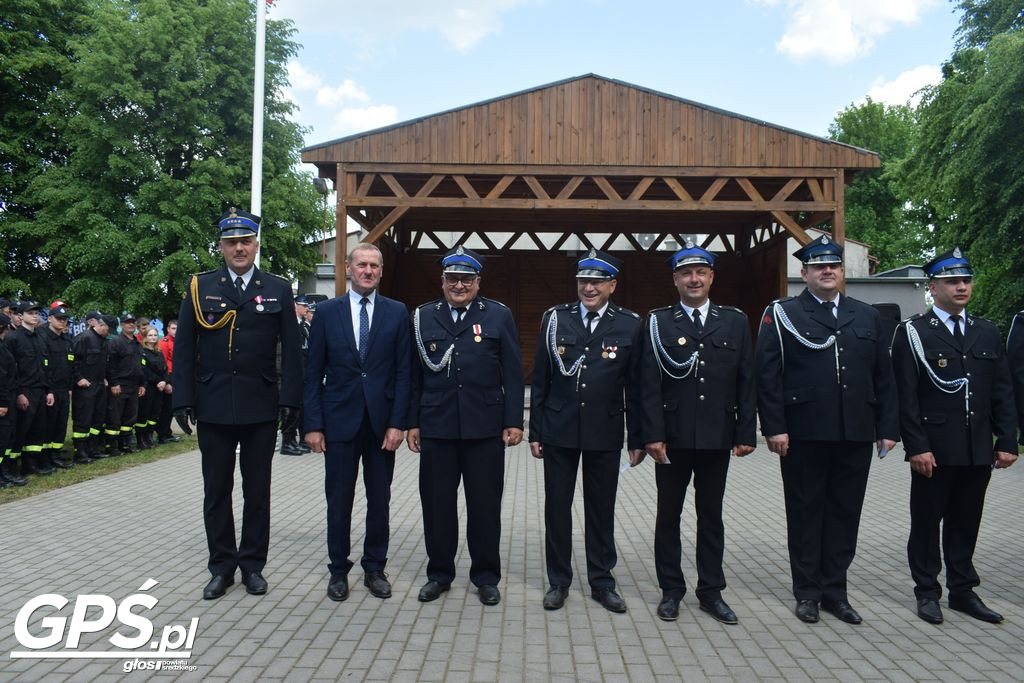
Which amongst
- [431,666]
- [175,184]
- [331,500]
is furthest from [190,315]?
[175,184]

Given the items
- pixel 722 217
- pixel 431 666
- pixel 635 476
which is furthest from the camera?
pixel 722 217

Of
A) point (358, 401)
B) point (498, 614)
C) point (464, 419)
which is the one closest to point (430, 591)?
point (498, 614)

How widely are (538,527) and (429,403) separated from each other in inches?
96.3

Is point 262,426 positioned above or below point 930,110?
below

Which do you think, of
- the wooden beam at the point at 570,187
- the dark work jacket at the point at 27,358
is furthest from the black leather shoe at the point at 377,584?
the wooden beam at the point at 570,187

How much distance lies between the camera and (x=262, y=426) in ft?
16.3

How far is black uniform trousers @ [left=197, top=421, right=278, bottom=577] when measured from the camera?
490 cm

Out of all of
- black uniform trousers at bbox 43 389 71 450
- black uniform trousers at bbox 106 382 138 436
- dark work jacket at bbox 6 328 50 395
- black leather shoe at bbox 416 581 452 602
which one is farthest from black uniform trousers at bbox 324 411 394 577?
black uniform trousers at bbox 106 382 138 436

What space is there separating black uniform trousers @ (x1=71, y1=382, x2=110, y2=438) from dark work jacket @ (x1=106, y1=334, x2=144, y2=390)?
38cm

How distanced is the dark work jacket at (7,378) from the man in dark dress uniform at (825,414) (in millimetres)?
8197

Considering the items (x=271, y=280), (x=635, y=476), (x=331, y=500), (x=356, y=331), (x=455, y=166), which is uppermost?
(x=455, y=166)

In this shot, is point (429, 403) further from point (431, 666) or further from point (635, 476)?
point (635, 476)

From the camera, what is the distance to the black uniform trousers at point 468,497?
4.88 meters

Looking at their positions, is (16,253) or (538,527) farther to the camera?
(16,253)
